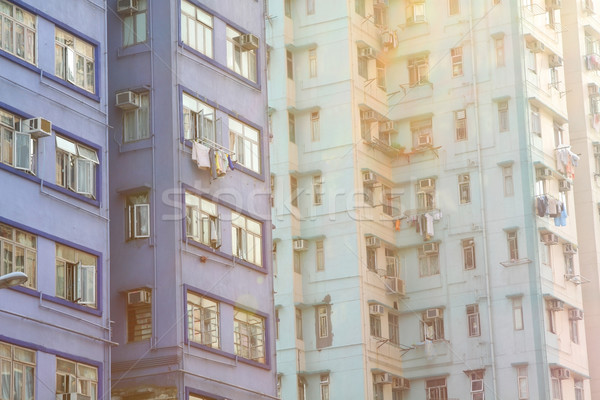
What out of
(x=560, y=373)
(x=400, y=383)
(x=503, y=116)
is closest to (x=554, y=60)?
(x=503, y=116)

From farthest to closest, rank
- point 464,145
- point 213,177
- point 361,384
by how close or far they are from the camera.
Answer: point 464,145
point 361,384
point 213,177

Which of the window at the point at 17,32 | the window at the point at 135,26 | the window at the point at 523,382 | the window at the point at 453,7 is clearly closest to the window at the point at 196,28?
the window at the point at 135,26

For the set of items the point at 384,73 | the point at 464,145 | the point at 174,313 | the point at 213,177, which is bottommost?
the point at 174,313

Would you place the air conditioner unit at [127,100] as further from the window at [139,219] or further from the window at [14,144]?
the window at [14,144]

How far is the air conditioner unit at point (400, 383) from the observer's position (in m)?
55.4

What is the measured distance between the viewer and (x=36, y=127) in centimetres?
3425

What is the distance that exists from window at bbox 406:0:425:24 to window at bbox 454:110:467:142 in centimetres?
449

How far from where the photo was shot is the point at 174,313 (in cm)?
3803

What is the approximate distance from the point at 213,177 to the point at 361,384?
51.5 feet

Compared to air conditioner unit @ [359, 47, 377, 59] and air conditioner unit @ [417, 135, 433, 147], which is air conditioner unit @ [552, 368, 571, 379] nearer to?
air conditioner unit @ [417, 135, 433, 147]

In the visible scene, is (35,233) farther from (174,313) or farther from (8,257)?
(174,313)

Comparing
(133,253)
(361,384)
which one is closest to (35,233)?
(133,253)

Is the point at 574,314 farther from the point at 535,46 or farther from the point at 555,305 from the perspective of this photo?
the point at 535,46

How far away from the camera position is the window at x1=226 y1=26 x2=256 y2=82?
141 feet
